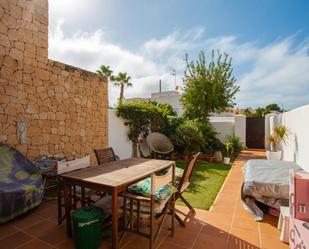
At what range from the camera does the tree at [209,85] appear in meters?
9.44

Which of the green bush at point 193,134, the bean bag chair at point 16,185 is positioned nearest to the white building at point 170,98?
the green bush at point 193,134

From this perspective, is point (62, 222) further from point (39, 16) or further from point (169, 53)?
point (169, 53)

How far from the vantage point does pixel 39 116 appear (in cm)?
454

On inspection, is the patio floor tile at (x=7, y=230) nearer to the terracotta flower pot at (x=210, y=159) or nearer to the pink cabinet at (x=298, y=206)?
the pink cabinet at (x=298, y=206)

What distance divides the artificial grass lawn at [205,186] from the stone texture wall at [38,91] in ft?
11.1

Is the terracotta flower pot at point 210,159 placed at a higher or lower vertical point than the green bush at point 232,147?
lower

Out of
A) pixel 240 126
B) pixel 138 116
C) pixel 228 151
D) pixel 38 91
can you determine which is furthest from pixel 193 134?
pixel 38 91

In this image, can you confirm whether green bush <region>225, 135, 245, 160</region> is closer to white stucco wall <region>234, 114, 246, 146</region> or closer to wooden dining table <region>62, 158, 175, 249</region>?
white stucco wall <region>234, 114, 246, 146</region>

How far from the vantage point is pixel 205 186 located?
4625mm

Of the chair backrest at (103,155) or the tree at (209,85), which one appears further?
the tree at (209,85)

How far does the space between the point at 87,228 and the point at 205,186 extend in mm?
3308

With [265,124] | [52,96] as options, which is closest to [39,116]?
[52,96]

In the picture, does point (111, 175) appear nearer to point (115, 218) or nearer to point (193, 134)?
point (115, 218)

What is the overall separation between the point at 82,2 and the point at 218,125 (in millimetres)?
9245
